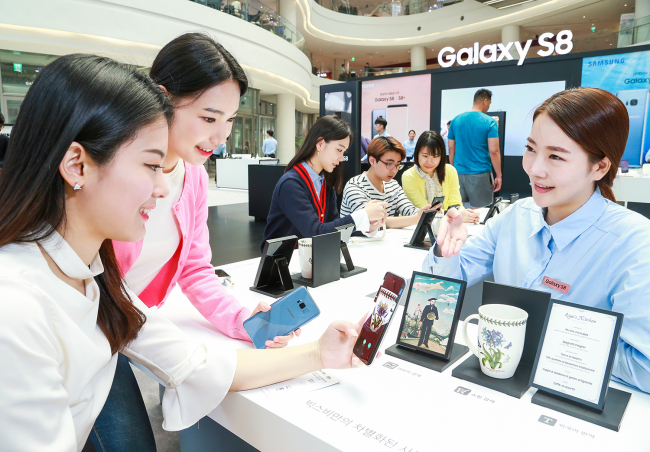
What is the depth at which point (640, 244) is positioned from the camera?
1.05m

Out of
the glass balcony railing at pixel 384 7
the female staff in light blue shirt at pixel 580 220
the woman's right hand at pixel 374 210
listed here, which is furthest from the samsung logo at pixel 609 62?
the glass balcony railing at pixel 384 7

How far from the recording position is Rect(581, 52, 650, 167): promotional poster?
6113 millimetres

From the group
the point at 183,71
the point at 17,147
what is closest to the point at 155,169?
the point at 17,147

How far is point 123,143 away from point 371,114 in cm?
778

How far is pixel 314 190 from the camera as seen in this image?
2.55 m

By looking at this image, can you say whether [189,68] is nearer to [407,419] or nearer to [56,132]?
[56,132]

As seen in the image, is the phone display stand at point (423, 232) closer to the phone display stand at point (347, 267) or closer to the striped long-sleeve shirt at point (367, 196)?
the phone display stand at point (347, 267)

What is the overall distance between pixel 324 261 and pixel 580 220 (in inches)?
33.3

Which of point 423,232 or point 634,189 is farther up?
point 634,189

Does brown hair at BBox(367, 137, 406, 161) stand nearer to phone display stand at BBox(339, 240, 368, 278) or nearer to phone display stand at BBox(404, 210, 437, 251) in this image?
phone display stand at BBox(404, 210, 437, 251)

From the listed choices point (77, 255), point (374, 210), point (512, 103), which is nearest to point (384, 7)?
point (512, 103)

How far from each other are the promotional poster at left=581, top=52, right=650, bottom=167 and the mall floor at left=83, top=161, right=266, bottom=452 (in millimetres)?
5366

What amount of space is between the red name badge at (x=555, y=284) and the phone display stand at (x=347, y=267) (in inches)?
29.0

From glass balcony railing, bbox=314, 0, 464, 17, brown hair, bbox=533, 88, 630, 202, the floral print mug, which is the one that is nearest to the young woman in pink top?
the floral print mug
